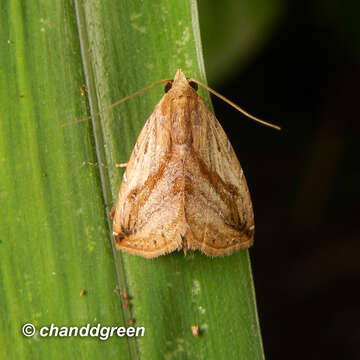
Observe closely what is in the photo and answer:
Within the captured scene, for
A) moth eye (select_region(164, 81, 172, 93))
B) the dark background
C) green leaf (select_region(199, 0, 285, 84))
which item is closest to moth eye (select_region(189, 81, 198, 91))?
moth eye (select_region(164, 81, 172, 93))

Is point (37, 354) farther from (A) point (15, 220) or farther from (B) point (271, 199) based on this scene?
(B) point (271, 199)

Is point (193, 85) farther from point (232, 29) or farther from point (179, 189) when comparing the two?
point (232, 29)

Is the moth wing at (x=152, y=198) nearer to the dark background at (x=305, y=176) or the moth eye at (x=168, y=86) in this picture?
the moth eye at (x=168, y=86)

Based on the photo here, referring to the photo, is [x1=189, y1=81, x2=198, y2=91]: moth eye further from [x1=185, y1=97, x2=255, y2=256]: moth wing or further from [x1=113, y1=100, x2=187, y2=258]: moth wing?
[x1=113, y1=100, x2=187, y2=258]: moth wing

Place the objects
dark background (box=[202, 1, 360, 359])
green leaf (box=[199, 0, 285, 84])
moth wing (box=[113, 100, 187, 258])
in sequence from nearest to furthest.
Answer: moth wing (box=[113, 100, 187, 258]), green leaf (box=[199, 0, 285, 84]), dark background (box=[202, 1, 360, 359])

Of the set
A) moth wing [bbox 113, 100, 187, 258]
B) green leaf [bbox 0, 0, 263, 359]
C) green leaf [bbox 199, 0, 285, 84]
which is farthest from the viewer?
green leaf [bbox 199, 0, 285, 84]

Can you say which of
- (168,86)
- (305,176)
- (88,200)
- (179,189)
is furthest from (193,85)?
(305,176)

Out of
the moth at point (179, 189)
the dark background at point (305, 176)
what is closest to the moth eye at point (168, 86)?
Answer: the moth at point (179, 189)
